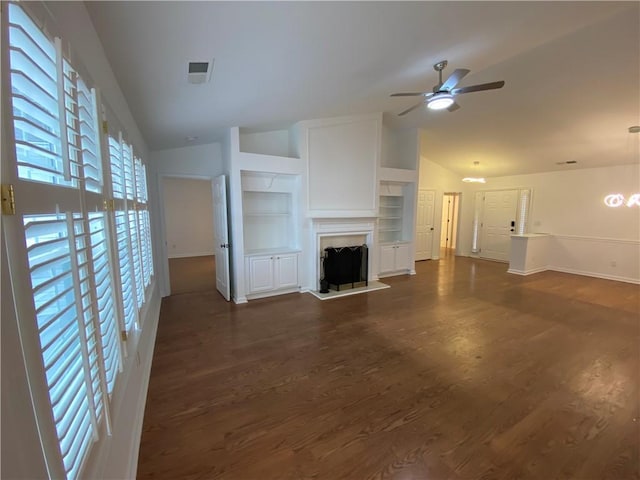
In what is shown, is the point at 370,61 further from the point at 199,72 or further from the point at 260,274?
the point at 260,274

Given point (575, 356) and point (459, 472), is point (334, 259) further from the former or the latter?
point (459, 472)

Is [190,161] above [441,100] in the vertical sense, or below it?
below

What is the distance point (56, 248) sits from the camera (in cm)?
87

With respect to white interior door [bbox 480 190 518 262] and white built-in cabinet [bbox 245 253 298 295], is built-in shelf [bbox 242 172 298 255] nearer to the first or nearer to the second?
white built-in cabinet [bbox 245 253 298 295]

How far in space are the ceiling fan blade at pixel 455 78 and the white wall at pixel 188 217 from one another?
723cm

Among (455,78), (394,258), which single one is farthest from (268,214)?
(455,78)

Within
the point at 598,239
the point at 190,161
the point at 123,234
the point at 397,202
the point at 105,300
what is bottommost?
the point at 598,239

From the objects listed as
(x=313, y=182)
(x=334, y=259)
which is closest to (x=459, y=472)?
(x=334, y=259)

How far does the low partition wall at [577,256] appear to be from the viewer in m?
6.12

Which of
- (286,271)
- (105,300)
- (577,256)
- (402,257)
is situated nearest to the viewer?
(105,300)

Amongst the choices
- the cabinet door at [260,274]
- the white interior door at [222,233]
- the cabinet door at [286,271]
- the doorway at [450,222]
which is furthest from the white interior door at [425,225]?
the white interior door at [222,233]

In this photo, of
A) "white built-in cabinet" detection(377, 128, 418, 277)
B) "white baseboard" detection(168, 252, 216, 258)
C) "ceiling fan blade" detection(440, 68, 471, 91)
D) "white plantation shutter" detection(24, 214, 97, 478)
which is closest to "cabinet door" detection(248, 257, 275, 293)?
"white built-in cabinet" detection(377, 128, 418, 277)

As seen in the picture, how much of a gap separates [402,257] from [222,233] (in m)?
4.08

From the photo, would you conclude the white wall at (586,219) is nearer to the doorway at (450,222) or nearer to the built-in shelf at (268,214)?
the doorway at (450,222)
